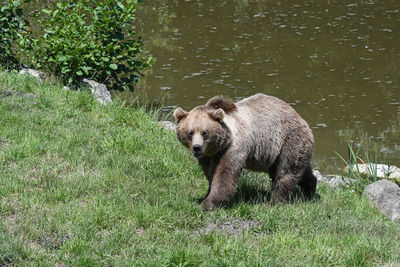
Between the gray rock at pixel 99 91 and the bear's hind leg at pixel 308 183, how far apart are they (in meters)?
3.75

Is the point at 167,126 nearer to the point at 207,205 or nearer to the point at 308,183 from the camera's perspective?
the point at 308,183

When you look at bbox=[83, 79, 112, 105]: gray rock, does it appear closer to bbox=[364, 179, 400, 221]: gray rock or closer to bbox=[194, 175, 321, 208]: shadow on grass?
bbox=[194, 175, 321, 208]: shadow on grass

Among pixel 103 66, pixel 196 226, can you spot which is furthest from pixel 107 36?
pixel 196 226

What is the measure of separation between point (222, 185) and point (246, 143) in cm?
51

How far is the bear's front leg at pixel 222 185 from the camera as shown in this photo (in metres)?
5.85

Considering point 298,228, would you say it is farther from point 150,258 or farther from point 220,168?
point 150,258

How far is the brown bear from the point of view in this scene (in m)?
5.84

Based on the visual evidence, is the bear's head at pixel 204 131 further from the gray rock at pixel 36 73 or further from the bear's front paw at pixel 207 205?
the gray rock at pixel 36 73

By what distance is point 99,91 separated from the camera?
9797mm

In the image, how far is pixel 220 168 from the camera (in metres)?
5.95

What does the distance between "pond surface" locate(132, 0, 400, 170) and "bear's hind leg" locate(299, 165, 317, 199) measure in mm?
2625

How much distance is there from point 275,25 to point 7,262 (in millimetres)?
13461

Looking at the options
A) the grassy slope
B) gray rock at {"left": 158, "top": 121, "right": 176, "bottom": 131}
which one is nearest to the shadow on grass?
the grassy slope

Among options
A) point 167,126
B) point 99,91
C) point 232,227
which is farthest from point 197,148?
point 99,91
